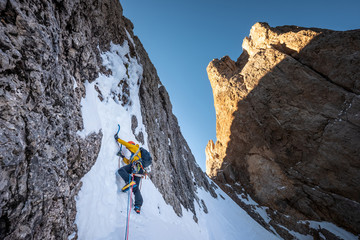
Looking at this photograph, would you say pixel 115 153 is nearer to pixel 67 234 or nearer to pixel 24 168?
pixel 67 234

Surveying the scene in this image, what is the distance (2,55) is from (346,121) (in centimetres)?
2930

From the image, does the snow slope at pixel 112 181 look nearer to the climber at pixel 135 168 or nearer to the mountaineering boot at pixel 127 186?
the mountaineering boot at pixel 127 186

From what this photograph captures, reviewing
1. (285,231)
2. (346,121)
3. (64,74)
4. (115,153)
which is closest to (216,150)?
(285,231)

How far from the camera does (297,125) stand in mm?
23219

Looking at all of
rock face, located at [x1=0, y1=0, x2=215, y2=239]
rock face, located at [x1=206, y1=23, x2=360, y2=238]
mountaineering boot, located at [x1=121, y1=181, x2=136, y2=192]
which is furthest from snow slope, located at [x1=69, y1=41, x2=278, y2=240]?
rock face, located at [x1=206, y1=23, x2=360, y2=238]

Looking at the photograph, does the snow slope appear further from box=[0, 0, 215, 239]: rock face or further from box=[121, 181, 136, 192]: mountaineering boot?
box=[0, 0, 215, 239]: rock face

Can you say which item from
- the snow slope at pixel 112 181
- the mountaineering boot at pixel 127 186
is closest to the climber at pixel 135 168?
the mountaineering boot at pixel 127 186

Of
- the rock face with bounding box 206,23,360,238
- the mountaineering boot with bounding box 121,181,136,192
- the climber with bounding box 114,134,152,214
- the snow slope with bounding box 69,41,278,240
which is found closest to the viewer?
the snow slope with bounding box 69,41,278,240

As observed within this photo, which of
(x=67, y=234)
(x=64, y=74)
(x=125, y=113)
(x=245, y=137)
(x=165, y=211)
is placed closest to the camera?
(x=67, y=234)

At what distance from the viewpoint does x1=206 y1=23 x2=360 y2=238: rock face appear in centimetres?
1975

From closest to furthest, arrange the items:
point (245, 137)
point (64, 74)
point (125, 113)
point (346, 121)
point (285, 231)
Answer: point (64, 74) → point (125, 113) → point (346, 121) → point (285, 231) → point (245, 137)

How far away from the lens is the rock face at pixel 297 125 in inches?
778

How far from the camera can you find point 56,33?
150 inches

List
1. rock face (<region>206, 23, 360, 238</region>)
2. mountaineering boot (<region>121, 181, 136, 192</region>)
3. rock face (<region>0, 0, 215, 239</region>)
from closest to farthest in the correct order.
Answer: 1. rock face (<region>0, 0, 215, 239</region>)
2. mountaineering boot (<region>121, 181, 136, 192</region>)
3. rock face (<region>206, 23, 360, 238</region>)
